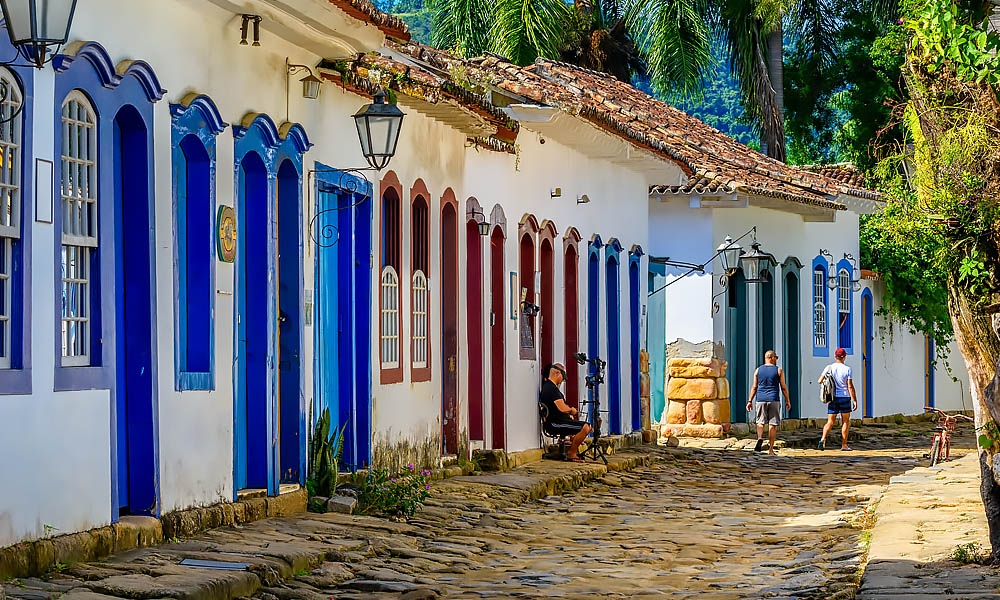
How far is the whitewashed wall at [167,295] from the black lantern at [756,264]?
1177cm

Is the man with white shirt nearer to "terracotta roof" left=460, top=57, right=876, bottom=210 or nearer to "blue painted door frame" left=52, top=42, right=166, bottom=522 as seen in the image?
"terracotta roof" left=460, top=57, right=876, bottom=210

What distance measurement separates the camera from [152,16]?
30.3 feet

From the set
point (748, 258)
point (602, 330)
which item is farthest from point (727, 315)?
point (602, 330)

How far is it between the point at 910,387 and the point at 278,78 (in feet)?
70.9

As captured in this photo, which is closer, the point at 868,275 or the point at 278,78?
the point at 278,78

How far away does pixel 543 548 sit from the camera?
11328 mm

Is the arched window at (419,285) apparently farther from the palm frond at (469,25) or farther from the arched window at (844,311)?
the palm frond at (469,25)

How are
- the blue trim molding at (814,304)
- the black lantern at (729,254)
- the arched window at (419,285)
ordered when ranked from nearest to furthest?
the arched window at (419,285) → the black lantern at (729,254) → the blue trim molding at (814,304)

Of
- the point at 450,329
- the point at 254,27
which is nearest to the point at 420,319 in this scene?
the point at 450,329

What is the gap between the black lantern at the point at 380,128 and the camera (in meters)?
11.7

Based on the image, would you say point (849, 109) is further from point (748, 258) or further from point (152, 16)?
point (152, 16)

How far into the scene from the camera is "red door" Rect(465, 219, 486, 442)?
16297mm

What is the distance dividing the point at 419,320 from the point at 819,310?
14.7m

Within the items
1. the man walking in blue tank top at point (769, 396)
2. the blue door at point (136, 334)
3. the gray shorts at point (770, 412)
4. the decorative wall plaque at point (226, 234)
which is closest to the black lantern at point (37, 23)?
the blue door at point (136, 334)
